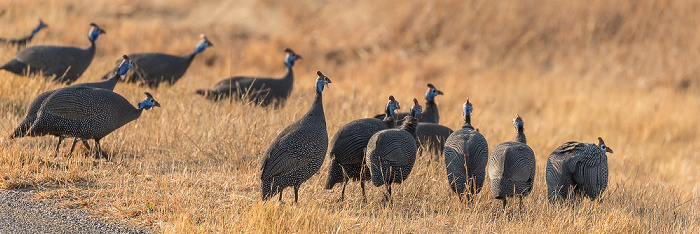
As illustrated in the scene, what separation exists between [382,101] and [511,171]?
6046 millimetres

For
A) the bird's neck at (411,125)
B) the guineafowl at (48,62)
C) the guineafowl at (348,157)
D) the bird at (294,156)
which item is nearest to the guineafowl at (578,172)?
the bird's neck at (411,125)

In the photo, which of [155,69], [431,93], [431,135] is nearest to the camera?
[431,135]

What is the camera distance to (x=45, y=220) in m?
5.28

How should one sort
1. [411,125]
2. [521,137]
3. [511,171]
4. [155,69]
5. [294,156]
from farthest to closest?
[155,69], [521,137], [411,125], [511,171], [294,156]

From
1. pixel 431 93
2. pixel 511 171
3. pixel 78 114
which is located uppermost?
pixel 431 93

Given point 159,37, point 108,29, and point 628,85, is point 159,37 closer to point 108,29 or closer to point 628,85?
point 108,29

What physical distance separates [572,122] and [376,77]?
13.7 feet

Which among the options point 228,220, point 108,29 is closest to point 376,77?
point 108,29

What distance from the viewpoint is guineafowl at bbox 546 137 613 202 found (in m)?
6.24

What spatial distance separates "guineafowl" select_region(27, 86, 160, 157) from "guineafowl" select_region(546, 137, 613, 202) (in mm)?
3362

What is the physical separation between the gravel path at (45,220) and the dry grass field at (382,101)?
0.15 meters

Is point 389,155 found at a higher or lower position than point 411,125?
lower

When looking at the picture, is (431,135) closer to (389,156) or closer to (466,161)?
(466,161)

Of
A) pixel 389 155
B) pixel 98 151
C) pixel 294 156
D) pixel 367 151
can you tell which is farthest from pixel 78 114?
pixel 389 155
